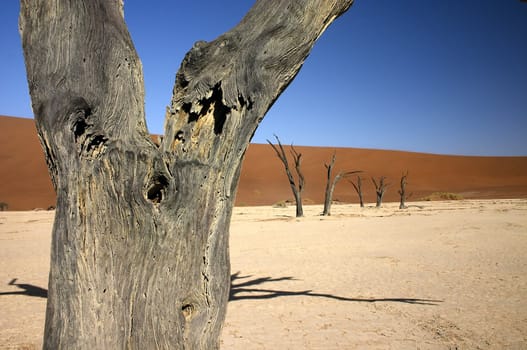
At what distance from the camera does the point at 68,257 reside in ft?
6.44

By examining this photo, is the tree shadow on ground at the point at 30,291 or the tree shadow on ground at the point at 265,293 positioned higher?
the tree shadow on ground at the point at 265,293

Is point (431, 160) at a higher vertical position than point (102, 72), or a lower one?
higher

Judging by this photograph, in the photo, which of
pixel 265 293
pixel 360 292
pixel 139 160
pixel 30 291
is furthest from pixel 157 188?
pixel 30 291

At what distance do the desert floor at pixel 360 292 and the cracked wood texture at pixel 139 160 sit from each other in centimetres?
189

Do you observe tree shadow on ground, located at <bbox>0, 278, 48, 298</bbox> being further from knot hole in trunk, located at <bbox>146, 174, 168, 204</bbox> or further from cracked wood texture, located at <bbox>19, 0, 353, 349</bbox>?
knot hole in trunk, located at <bbox>146, 174, 168, 204</bbox>

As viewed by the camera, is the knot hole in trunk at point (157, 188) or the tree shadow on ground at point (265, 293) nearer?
the knot hole in trunk at point (157, 188)

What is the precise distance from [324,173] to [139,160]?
56393 mm

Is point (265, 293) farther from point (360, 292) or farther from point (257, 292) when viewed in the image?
point (360, 292)

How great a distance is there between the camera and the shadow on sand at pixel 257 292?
5006 mm

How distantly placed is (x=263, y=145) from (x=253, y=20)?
7634cm

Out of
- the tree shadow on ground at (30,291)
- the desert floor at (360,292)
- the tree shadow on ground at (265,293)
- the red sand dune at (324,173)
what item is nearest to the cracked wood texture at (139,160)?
the desert floor at (360,292)

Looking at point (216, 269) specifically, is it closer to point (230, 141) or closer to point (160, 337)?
point (160, 337)

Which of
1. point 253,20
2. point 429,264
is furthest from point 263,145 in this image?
point 253,20

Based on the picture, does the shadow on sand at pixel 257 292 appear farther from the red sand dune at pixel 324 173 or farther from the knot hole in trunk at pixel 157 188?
the red sand dune at pixel 324 173
